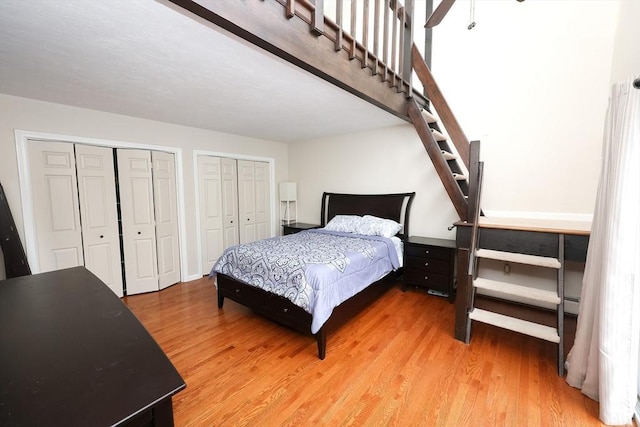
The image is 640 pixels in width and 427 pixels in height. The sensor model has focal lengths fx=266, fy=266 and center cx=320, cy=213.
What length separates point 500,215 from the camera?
2998 mm

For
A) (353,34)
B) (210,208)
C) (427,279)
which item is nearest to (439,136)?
(353,34)

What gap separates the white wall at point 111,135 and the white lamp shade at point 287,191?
607 mm

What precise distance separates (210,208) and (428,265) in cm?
317

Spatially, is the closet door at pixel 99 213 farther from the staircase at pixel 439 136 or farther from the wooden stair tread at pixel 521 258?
the wooden stair tread at pixel 521 258

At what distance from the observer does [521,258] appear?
2.14 metres

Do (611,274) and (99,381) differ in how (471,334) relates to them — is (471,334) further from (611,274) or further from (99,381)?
(99,381)

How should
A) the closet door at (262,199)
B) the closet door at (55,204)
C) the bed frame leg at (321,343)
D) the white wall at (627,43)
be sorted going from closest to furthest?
the white wall at (627,43)
the bed frame leg at (321,343)
the closet door at (55,204)
the closet door at (262,199)

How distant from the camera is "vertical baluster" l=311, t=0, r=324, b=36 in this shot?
1.66 metres

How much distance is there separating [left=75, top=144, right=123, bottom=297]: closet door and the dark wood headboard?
285 cm

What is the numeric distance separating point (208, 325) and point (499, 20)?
4376 mm

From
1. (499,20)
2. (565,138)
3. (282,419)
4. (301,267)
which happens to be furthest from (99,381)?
A: (499,20)

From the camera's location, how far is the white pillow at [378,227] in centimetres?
336

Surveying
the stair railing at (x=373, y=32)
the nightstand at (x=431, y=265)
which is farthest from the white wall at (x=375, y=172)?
the stair railing at (x=373, y=32)

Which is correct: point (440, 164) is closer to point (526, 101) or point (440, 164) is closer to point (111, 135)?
point (526, 101)
